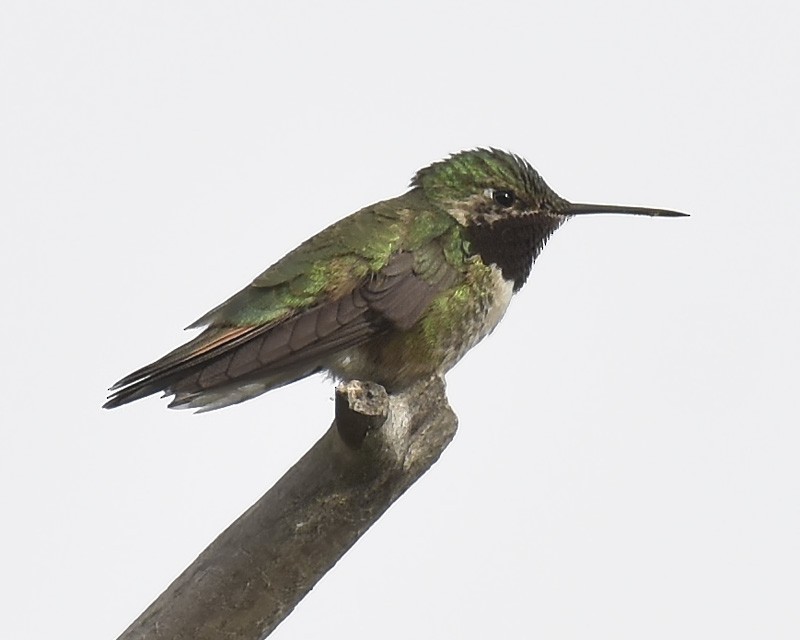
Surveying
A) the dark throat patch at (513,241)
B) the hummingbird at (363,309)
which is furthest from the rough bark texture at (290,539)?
the dark throat patch at (513,241)

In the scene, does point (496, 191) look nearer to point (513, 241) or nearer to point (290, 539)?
point (513, 241)

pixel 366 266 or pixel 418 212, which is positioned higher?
A: pixel 418 212

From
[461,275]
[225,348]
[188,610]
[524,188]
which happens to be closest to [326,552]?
[188,610]

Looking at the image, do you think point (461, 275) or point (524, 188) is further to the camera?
point (524, 188)

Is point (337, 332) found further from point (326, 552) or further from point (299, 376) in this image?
point (326, 552)

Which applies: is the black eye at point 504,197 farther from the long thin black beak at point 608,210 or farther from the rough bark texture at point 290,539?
the rough bark texture at point 290,539

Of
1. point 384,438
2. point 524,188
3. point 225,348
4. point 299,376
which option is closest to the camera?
point 384,438

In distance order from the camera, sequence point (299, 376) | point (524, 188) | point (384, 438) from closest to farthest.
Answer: point (384, 438), point (299, 376), point (524, 188)
